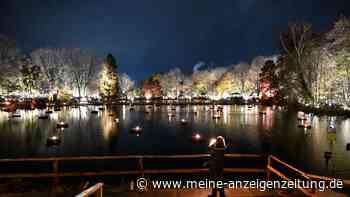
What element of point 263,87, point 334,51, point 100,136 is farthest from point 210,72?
point 100,136

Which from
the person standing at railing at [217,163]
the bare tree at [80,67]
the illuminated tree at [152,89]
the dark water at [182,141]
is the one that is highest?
the bare tree at [80,67]

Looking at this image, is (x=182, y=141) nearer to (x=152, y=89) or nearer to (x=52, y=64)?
(x=52, y=64)

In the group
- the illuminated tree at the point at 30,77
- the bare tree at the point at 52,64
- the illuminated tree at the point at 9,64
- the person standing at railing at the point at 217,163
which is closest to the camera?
the person standing at railing at the point at 217,163

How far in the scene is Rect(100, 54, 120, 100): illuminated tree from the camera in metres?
92.1

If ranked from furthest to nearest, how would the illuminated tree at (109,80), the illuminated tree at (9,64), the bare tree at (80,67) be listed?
the illuminated tree at (109,80)
the bare tree at (80,67)
the illuminated tree at (9,64)

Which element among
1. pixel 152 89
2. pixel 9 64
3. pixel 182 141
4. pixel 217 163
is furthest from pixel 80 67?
pixel 217 163

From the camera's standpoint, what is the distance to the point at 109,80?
9200 cm

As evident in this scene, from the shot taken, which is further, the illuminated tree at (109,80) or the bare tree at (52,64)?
the illuminated tree at (109,80)

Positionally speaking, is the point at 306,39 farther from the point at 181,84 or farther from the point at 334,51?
the point at 181,84

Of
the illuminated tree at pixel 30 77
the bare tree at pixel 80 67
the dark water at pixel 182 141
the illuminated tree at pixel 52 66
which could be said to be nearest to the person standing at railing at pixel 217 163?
the dark water at pixel 182 141

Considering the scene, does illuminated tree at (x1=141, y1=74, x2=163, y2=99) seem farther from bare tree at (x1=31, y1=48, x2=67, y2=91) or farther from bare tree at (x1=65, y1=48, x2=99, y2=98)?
bare tree at (x1=31, y1=48, x2=67, y2=91)

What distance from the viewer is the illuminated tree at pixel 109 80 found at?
9206 cm

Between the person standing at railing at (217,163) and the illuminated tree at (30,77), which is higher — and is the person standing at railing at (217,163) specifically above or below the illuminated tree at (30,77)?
below

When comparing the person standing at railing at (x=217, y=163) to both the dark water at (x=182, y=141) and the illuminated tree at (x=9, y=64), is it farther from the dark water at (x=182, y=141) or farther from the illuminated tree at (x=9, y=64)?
the illuminated tree at (x=9, y=64)
